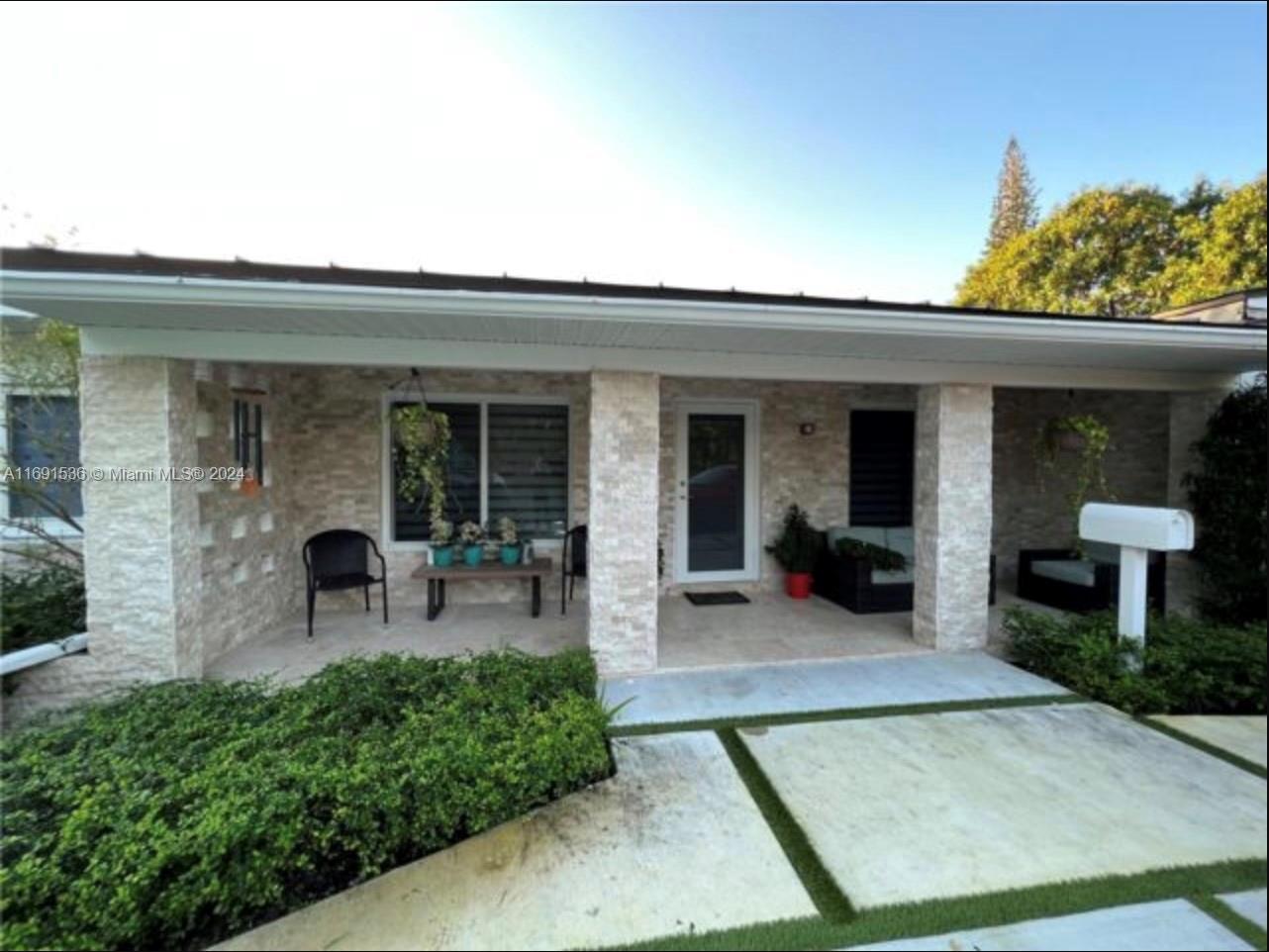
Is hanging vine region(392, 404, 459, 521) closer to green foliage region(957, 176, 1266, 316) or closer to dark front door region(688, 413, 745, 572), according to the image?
dark front door region(688, 413, 745, 572)

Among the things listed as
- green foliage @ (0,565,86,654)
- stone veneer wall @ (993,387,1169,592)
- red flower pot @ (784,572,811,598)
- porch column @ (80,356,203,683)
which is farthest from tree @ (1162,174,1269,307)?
green foliage @ (0,565,86,654)

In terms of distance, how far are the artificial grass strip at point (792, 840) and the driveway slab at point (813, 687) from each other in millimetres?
511

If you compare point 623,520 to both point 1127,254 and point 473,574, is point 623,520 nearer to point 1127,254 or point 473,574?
point 473,574

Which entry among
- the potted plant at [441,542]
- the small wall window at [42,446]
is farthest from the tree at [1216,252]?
the small wall window at [42,446]

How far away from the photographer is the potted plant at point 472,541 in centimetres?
563

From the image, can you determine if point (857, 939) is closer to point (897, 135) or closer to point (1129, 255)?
point (897, 135)

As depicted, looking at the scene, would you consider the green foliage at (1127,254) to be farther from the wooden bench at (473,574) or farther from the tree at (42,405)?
the tree at (42,405)

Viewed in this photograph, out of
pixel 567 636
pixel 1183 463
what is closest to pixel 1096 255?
pixel 1183 463

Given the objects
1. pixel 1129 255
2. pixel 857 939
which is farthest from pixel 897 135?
pixel 1129 255

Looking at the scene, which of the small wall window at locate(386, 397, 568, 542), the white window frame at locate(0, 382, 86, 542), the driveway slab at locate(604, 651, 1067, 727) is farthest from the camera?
the small wall window at locate(386, 397, 568, 542)

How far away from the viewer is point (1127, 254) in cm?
1199

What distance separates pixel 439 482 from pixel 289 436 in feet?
5.54

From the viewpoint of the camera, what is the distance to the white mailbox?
3.51m

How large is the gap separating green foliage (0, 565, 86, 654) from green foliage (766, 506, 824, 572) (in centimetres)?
Answer: 641
